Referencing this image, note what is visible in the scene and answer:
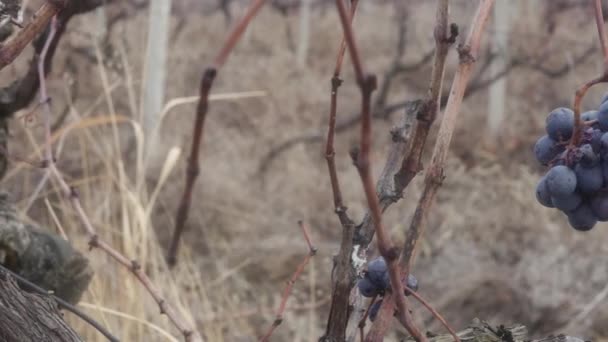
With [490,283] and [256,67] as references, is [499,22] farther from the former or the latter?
[490,283]

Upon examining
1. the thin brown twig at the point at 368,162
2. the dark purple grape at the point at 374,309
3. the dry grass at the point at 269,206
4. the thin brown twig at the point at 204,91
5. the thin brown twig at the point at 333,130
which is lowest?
the thin brown twig at the point at 204,91

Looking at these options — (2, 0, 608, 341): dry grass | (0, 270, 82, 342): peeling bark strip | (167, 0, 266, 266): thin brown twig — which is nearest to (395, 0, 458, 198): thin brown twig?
(167, 0, 266, 266): thin brown twig

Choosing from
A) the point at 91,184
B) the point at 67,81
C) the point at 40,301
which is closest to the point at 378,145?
the point at 91,184

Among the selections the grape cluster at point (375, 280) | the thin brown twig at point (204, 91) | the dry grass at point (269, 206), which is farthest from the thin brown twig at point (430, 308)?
the dry grass at point (269, 206)

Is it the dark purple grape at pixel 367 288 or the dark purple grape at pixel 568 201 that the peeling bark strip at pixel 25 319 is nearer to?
the dark purple grape at pixel 367 288

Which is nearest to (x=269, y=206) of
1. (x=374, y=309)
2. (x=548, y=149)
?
(x=374, y=309)

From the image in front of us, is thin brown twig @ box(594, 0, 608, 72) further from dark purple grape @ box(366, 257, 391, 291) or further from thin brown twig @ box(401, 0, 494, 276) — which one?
dark purple grape @ box(366, 257, 391, 291)

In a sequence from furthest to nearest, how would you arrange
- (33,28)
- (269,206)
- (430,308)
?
1. (269,206)
2. (430,308)
3. (33,28)

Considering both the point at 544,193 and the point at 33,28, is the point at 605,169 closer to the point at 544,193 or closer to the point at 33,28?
the point at 544,193
